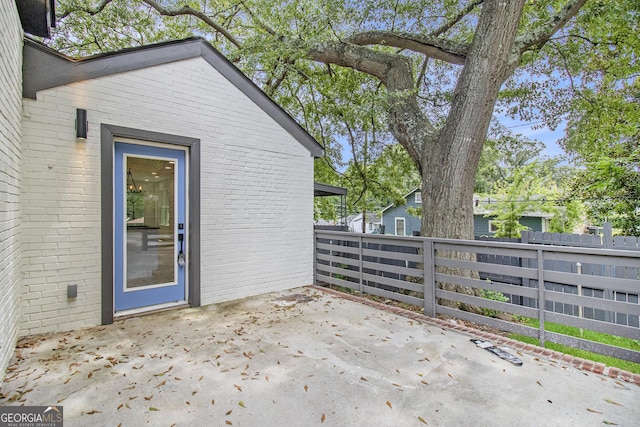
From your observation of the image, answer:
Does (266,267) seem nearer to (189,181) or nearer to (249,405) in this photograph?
(189,181)

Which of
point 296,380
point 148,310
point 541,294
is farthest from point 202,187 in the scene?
point 541,294

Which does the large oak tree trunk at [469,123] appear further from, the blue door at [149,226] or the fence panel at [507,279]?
the blue door at [149,226]

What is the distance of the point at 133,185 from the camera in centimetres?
383

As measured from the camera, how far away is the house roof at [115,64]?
3.14 meters

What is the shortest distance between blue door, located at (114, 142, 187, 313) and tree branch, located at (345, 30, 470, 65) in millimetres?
4259

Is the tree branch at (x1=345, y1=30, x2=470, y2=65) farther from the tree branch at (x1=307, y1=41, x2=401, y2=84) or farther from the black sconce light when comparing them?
the black sconce light

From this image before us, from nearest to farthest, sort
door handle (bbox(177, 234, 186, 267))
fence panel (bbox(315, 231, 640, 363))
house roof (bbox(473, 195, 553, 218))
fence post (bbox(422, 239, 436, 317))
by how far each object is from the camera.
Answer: fence panel (bbox(315, 231, 640, 363)), fence post (bbox(422, 239, 436, 317)), door handle (bbox(177, 234, 186, 267)), house roof (bbox(473, 195, 553, 218))

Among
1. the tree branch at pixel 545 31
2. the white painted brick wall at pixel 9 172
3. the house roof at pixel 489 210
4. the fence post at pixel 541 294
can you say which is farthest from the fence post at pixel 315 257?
the house roof at pixel 489 210

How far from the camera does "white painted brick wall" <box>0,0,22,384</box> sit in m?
2.34

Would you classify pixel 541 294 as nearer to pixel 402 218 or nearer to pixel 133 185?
pixel 133 185

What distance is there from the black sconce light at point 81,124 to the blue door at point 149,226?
38cm

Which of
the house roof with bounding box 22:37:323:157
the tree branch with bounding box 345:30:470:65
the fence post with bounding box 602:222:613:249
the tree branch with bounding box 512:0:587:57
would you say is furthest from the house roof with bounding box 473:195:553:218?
the house roof with bounding box 22:37:323:157

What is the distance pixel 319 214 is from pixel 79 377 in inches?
418

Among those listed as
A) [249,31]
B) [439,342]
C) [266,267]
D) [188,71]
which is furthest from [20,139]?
[249,31]
